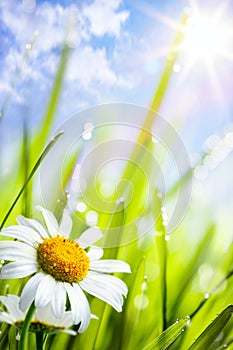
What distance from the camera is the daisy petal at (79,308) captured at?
→ 25cm

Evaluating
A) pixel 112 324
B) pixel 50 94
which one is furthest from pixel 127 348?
pixel 50 94

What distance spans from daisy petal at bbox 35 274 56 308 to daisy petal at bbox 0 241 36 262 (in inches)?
0.5

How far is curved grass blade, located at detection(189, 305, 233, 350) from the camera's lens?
13.0 inches

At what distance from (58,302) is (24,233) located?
0.15ft

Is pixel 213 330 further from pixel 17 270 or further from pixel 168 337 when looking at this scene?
pixel 17 270

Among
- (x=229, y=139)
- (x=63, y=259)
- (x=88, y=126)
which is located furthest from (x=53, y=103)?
(x=63, y=259)

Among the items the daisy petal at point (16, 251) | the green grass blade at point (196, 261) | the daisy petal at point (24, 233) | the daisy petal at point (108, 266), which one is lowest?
the daisy petal at point (16, 251)

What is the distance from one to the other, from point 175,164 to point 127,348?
0.59ft

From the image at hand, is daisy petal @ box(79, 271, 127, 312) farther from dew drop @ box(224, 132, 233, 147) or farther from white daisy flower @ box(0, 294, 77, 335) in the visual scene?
dew drop @ box(224, 132, 233, 147)

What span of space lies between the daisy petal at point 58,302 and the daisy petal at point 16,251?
2 cm

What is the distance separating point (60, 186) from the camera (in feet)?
1.65

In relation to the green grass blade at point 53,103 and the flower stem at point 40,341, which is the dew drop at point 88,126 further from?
the flower stem at point 40,341

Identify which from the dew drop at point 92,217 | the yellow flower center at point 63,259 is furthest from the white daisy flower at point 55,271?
the dew drop at point 92,217

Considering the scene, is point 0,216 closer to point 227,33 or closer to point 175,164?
point 175,164
